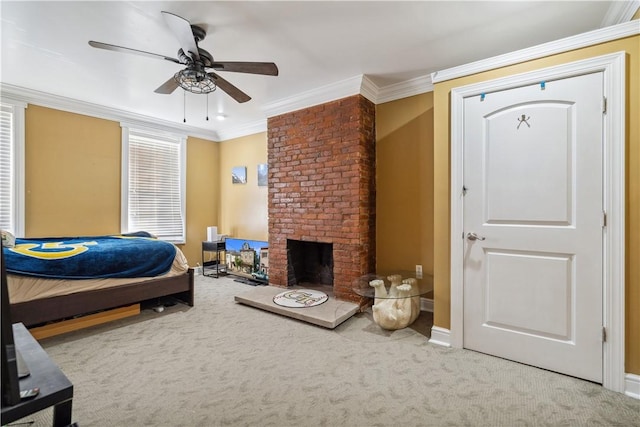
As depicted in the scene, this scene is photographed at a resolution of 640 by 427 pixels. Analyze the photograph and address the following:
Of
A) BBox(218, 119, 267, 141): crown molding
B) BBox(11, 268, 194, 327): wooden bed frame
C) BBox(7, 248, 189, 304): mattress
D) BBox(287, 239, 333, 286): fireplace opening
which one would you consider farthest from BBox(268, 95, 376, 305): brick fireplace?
BBox(7, 248, 189, 304): mattress

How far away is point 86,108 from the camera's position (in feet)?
12.8

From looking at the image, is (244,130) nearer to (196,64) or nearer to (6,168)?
(196,64)

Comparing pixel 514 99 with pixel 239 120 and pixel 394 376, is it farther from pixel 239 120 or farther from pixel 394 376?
pixel 239 120

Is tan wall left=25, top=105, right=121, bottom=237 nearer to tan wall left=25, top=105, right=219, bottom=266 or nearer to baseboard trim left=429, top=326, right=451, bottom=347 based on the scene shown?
tan wall left=25, top=105, right=219, bottom=266

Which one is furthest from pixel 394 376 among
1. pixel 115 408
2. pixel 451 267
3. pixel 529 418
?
pixel 115 408

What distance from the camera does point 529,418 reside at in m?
1.59

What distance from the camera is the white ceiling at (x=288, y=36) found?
6.77ft

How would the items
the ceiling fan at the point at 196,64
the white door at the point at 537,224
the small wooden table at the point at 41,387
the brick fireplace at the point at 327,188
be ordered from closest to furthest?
the small wooden table at the point at 41,387 < the white door at the point at 537,224 < the ceiling fan at the point at 196,64 < the brick fireplace at the point at 327,188

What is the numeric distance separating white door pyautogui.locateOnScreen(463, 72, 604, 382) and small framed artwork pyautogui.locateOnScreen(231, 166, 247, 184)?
12.2 feet

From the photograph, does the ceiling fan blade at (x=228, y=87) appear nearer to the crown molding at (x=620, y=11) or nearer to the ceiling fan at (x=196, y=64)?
the ceiling fan at (x=196, y=64)

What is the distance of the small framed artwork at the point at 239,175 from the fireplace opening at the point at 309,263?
71.3 inches

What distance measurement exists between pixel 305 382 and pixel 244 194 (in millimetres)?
3720

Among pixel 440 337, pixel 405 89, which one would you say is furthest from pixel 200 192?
pixel 440 337

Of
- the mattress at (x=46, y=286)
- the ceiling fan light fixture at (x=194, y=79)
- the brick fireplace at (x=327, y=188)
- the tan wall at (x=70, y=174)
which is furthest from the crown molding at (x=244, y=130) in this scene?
the mattress at (x=46, y=286)
